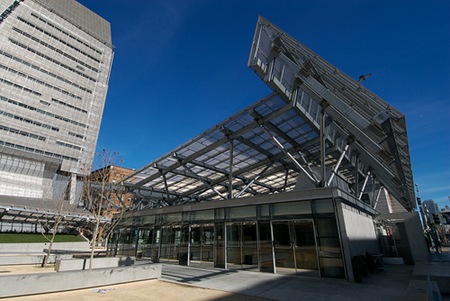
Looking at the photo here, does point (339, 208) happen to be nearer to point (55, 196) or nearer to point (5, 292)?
point (5, 292)

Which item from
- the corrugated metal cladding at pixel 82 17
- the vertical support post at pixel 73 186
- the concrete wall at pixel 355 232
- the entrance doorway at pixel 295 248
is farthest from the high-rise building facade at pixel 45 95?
the concrete wall at pixel 355 232

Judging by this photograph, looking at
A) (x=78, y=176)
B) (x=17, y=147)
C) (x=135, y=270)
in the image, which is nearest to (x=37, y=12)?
(x=17, y=147)

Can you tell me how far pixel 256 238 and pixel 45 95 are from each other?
3145 inches

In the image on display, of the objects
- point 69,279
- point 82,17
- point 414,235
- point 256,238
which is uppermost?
point 82,17

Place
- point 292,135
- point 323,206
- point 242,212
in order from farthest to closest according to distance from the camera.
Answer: point 292,135 < point 242,212 < point 323,206

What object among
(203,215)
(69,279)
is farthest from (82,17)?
(69,279)

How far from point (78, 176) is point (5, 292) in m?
70.0

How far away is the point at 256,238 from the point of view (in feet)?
51.1

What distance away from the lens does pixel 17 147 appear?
61.5m

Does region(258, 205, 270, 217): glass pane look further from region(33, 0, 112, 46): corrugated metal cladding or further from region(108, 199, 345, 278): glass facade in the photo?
region(33, 0, 112, 46): corrugated metal cladding

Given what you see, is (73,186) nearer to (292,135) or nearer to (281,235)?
(292,135)

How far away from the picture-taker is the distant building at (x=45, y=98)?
61312 mm

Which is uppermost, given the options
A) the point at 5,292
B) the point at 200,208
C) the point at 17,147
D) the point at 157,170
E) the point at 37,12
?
the point at 37,12

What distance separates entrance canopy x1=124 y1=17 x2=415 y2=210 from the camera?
12500mm
